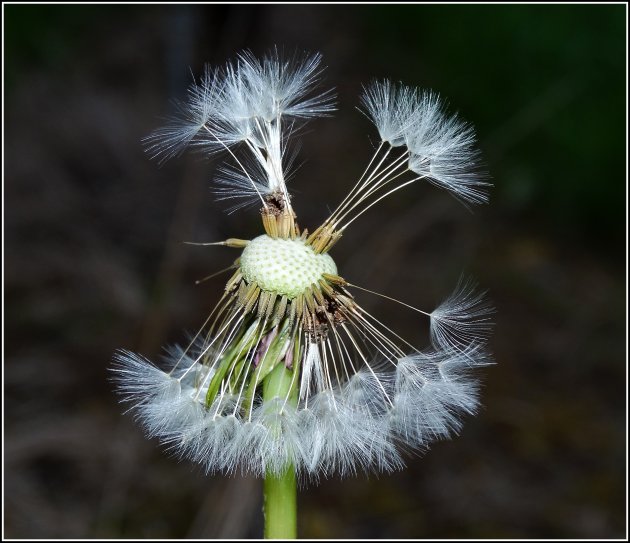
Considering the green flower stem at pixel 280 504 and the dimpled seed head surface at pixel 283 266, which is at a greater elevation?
the dimpled seed head surface at pixel 283 266

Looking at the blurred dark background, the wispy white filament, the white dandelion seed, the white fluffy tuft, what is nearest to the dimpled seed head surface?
the white dandelion seed

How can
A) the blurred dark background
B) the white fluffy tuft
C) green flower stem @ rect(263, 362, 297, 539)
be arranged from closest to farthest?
green flower stem @ rect(263, 362, 297, 539), the white fluffy tuft, the blurred dark background

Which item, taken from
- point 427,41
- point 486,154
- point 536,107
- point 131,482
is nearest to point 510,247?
point 486,154

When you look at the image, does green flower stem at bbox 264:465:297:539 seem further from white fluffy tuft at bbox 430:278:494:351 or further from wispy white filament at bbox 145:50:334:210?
wispy white filament at bbox 145:50:334:210

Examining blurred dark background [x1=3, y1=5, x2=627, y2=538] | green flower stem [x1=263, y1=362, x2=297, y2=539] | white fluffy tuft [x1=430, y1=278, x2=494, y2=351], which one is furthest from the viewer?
blurred dark background [x1=3, y1=5, x2=627, y2=538]

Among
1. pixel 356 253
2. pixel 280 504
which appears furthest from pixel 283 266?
pixel 356 253

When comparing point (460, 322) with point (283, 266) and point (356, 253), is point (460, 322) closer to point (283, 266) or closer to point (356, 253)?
point (283, 266)

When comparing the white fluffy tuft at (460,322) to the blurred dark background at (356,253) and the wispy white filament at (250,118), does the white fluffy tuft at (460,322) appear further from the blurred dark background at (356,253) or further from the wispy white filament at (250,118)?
the blurred dark background at (356,253)

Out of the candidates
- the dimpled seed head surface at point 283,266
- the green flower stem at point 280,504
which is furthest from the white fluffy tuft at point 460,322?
the green flower stem at point 280,504

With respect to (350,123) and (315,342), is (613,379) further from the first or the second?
(315,342)
